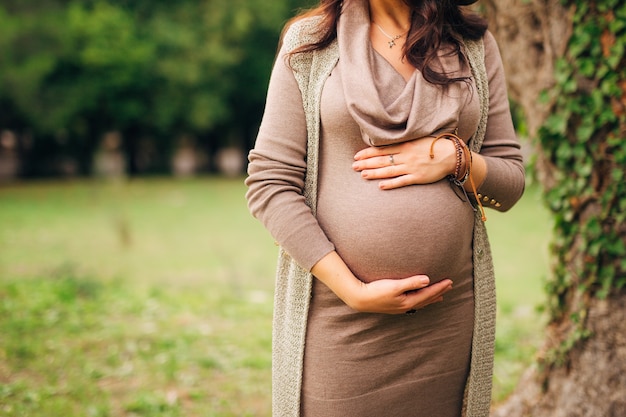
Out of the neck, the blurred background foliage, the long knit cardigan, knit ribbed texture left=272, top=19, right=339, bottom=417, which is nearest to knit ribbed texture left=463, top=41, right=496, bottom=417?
the long knit cardigan

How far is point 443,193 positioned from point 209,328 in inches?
151

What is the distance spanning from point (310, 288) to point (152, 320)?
3.87m

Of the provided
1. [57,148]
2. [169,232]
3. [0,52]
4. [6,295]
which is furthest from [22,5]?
[6,295]

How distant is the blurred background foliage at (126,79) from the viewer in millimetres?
23203

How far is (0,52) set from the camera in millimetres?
20906

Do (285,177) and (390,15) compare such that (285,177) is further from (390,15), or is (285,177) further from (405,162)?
(390,15)

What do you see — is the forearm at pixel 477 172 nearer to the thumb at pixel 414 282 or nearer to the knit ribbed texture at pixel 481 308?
the knit ribbed texture at pixel 481 308

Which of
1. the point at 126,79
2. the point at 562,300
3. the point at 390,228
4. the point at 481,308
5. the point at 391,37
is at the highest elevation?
the point at 126,79

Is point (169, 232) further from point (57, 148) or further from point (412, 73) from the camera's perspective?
point (57, 148)

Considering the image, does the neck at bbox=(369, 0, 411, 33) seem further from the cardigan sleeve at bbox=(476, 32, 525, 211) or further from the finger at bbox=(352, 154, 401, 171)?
the finger at bbox=(352, 154, 401, 171)

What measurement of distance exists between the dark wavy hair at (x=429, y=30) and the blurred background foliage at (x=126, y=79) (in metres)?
22.2

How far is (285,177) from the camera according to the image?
1793 millimetres

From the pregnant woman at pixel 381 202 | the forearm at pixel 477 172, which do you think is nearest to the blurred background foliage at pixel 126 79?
the pregnant woman at pixel 381 202

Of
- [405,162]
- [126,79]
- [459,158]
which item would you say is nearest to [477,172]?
[459,158]
